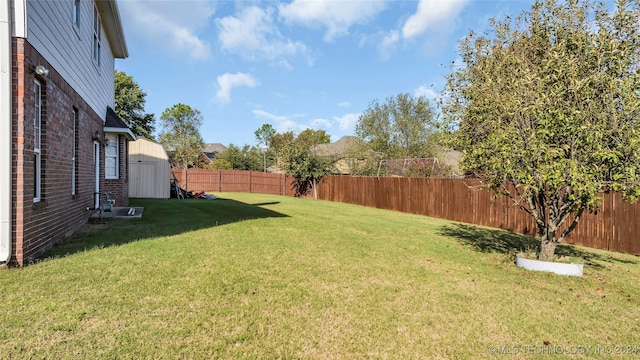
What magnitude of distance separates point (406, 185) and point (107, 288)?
1552 cm

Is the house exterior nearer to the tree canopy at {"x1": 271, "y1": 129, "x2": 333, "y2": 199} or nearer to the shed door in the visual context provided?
the shed door

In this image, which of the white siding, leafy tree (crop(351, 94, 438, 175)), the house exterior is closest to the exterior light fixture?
the house exterior

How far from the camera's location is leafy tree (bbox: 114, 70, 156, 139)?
3356cm

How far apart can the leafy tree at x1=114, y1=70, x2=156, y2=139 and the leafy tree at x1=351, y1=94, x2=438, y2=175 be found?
22.5 m

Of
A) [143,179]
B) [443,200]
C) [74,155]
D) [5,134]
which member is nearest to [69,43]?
[74,155]

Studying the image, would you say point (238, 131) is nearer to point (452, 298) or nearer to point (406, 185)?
point (406, 185)

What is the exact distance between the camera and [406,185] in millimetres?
17828

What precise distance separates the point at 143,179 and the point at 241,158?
76.0 ft

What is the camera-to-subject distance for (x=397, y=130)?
106 ft

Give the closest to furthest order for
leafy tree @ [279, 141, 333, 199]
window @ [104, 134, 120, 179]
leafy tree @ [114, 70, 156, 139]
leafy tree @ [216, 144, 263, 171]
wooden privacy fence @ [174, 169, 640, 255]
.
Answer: wooden privacy fence @ [174, 169, 640, 255] < window @ [104, 134, 120, 179] < leafy tree @ [279, 141, 333, 199] < leafy tree @ [114, 70, 156, 139] < leafy tree @ [216, 144, 263, 171]

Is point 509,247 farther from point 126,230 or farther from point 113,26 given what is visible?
point 113,26

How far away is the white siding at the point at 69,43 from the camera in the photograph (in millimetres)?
5171

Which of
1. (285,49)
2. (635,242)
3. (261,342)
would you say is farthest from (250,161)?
(261,342)

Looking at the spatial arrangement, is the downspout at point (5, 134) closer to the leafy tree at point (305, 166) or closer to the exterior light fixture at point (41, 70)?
the exterior light fixture at point (41, 70)
